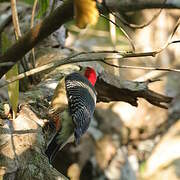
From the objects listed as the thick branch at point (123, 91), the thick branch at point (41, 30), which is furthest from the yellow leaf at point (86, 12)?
the thick branch at point (123, 91)

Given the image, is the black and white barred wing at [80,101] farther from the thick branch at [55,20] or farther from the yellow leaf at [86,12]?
the yellow leaf at [86,12]

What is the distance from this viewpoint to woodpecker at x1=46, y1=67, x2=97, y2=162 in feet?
9.16

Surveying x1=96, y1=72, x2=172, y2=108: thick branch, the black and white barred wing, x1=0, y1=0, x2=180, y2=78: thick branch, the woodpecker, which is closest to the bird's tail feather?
the woodpecker

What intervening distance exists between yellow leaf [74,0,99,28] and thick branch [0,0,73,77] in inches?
1.0

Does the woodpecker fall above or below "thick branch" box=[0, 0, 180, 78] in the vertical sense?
below

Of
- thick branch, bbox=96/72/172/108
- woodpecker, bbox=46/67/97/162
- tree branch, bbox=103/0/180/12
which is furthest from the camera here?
thick branch, bbox=96/72/172/108

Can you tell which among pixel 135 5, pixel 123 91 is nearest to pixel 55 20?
pixel 135 5

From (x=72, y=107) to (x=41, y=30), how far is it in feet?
5.32

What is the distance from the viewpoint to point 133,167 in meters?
5.22

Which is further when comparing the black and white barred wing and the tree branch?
the black and white barred wing

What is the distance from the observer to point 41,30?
1.43m

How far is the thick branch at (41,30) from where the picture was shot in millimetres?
1352

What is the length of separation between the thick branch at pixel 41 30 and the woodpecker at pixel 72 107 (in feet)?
3.93

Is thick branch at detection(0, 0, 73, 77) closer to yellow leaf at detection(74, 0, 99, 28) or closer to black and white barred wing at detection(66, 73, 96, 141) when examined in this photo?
yellow leaf at detection(74, 0, 99, 28)
